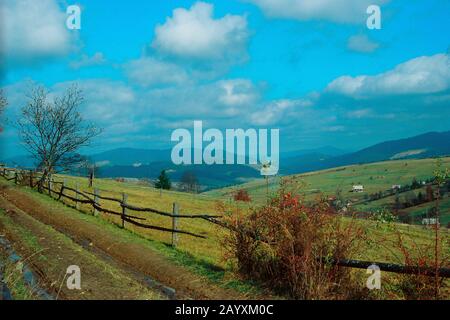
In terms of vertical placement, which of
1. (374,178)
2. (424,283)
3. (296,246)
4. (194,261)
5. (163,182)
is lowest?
(374,178)

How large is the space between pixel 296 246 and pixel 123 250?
6.67 metres

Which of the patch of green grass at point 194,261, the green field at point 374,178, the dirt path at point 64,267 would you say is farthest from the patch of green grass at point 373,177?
the dirt path at point 64,267

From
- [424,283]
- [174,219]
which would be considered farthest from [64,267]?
[424,283]

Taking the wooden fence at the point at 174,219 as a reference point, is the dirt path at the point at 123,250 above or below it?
below

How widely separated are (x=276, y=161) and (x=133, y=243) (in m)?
7.50

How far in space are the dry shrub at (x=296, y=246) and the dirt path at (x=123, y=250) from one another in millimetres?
988

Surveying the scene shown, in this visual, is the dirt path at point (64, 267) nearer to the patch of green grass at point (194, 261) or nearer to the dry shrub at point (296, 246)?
the patch of green grass at point (194, 261)

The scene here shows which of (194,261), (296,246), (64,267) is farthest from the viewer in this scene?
(194,261)

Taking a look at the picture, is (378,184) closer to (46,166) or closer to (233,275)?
(46,166)

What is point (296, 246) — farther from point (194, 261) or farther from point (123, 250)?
point (123, 250)

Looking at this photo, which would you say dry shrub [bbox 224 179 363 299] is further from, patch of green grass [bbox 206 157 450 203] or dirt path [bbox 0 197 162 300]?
patch of green grass [bbox 206 157 450 203]

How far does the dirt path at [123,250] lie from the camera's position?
10.2 meters

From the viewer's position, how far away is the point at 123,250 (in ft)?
47.2

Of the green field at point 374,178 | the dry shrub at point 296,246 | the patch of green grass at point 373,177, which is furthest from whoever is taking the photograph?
the patch of green grass at point 373,177
